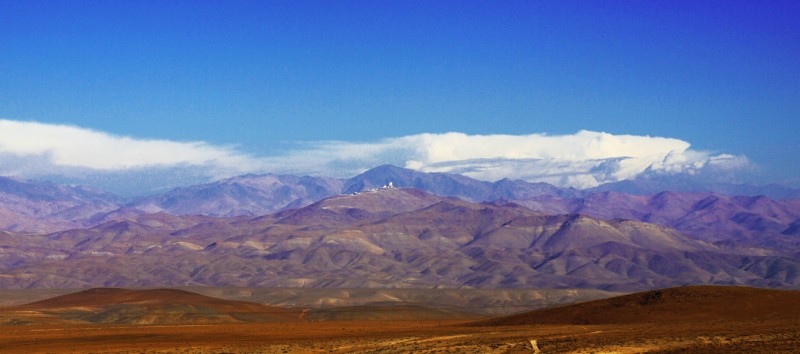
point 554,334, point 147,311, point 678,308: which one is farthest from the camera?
point 147,311

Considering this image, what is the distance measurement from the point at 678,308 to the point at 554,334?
24.4 meters

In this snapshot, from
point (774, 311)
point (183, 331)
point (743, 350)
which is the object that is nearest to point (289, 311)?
point (183, 331)

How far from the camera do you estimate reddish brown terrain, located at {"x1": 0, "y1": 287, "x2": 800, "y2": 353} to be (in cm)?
6731

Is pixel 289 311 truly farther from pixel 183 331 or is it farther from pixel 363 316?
pixel 183 331

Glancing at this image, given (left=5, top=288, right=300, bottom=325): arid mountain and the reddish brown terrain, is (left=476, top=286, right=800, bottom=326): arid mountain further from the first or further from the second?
(left=5, top=288, right=300, bottom=325): arid mountain

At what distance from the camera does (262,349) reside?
247 ft

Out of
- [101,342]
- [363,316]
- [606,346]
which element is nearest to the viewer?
[606,346]

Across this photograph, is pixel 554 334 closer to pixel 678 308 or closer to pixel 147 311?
pixel 678 308

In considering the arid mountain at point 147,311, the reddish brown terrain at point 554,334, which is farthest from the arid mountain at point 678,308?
the arid mountain at point 147,311

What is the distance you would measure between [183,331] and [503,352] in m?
47.7

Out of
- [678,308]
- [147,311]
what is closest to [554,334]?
[678,308]

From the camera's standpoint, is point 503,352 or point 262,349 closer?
point 503,352

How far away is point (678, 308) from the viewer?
9800cm

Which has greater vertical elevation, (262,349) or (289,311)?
(262,349)
